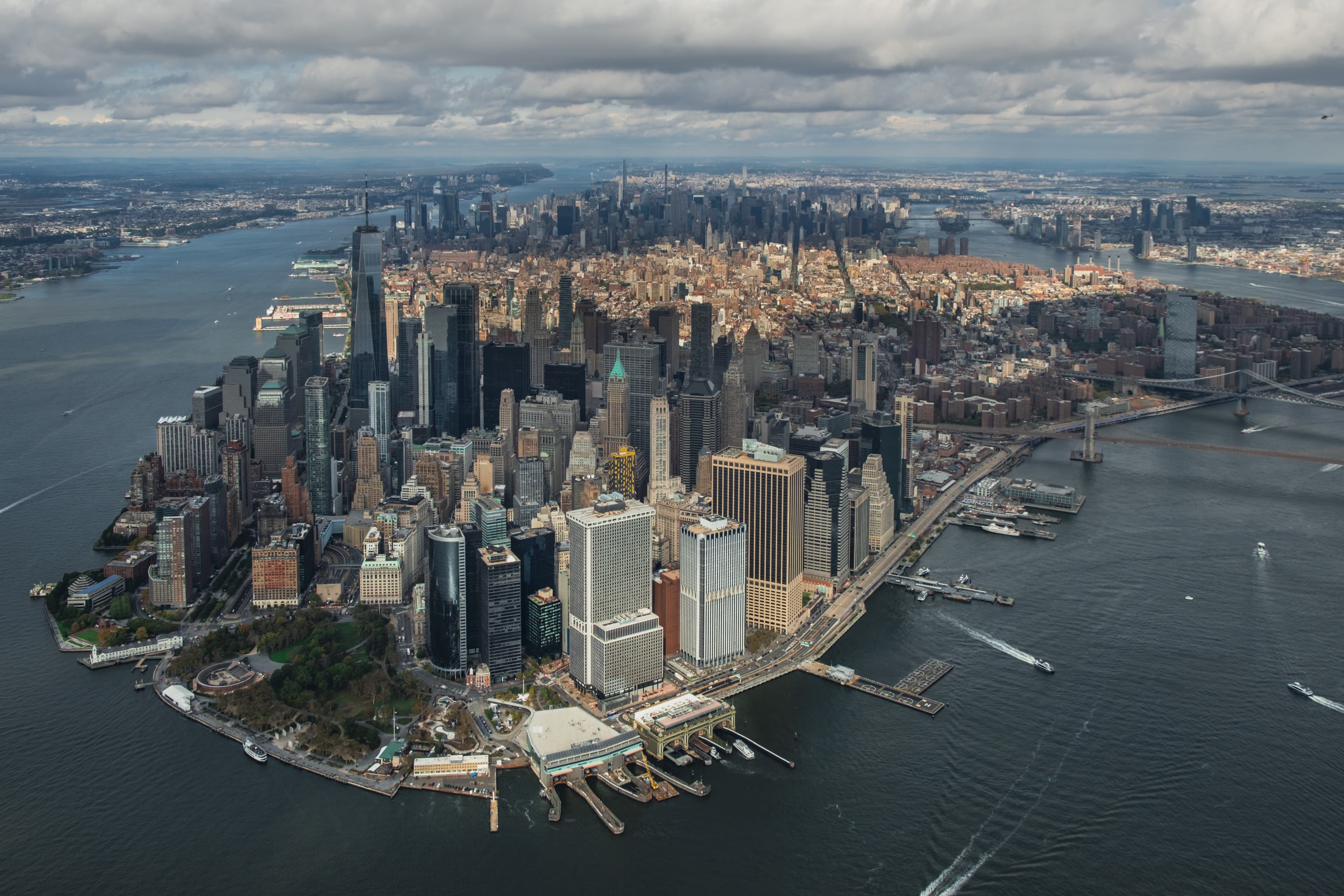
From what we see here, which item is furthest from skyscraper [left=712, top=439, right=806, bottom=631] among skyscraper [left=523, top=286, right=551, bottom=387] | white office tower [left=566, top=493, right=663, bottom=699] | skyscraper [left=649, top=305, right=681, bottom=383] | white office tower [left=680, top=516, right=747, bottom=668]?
skyscraper [left=649, top=305, right=681, bottom=383]

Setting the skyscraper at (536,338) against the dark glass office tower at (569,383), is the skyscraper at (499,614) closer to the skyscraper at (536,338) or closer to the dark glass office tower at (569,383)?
the dark glass office tower at (569,383)

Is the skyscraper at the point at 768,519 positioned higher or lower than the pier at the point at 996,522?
higher

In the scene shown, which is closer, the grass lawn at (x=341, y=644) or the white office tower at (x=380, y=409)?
the grass lawn at (x=341, y=644)

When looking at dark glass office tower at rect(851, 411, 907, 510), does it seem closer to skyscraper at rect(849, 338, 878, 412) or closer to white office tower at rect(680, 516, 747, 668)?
white office tower at rect(680, 516, 747, 668)

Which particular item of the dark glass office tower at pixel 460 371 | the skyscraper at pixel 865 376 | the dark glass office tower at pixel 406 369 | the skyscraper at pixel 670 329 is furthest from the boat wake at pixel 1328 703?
the skyscraper at pixel 670 329

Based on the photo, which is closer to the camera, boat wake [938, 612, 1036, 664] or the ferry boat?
boat wake [938, 612, 1036, 664]

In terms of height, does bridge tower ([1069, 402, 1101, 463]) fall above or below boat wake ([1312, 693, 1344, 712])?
above
